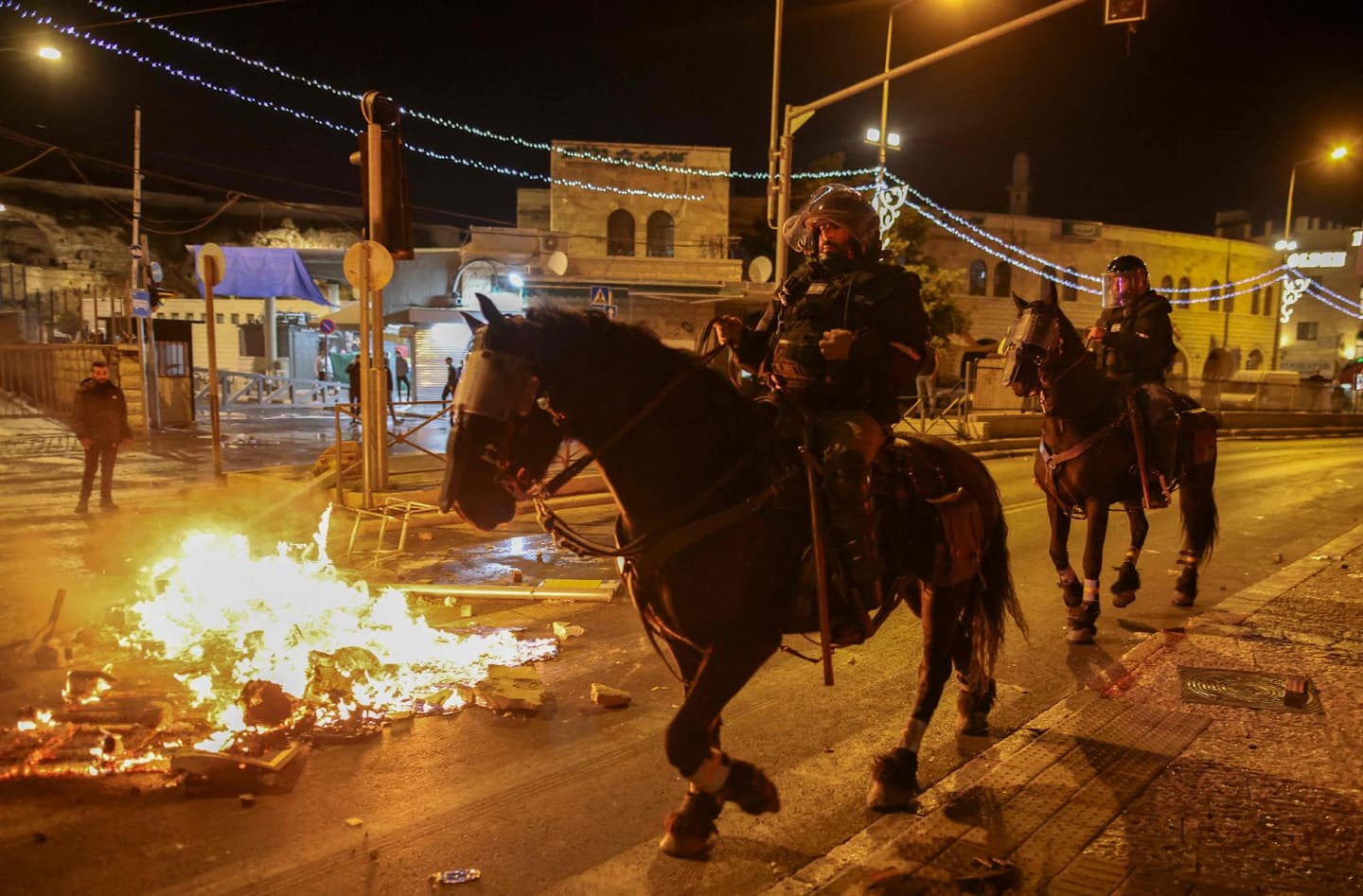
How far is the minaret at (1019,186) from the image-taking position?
51344mm

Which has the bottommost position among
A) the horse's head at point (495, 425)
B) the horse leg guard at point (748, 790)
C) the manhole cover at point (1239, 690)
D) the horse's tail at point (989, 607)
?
the manhole cover at point (1239, 690)

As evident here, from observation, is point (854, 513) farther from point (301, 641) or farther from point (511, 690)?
point (301, 641)

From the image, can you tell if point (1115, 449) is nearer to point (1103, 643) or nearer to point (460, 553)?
point (1103, 643)

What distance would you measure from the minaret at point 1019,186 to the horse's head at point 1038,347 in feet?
161

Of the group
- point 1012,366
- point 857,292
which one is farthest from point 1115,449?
point 857,292

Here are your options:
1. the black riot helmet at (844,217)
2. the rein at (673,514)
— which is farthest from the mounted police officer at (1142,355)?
the rein at (673,514)

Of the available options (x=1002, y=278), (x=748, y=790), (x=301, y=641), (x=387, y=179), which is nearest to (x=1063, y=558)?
(x=748, y=790)

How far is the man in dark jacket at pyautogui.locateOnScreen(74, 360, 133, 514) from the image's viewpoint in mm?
12109

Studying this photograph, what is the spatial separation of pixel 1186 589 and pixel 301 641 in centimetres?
732

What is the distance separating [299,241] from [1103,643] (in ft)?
141

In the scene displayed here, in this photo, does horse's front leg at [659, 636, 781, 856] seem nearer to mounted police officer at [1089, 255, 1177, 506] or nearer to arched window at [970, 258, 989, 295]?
mounted police officer at [1089, 255, 1177, 506]

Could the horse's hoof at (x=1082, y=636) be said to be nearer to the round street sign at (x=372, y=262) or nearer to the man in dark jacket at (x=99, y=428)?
the round street sign at (x=372, y=262)

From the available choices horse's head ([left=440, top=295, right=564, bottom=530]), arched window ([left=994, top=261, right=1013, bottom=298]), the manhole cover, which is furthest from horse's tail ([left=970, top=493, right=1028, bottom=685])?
arched window ([left=994, top=261, right=1013, bottom=298])

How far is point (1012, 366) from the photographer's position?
6496 mm
